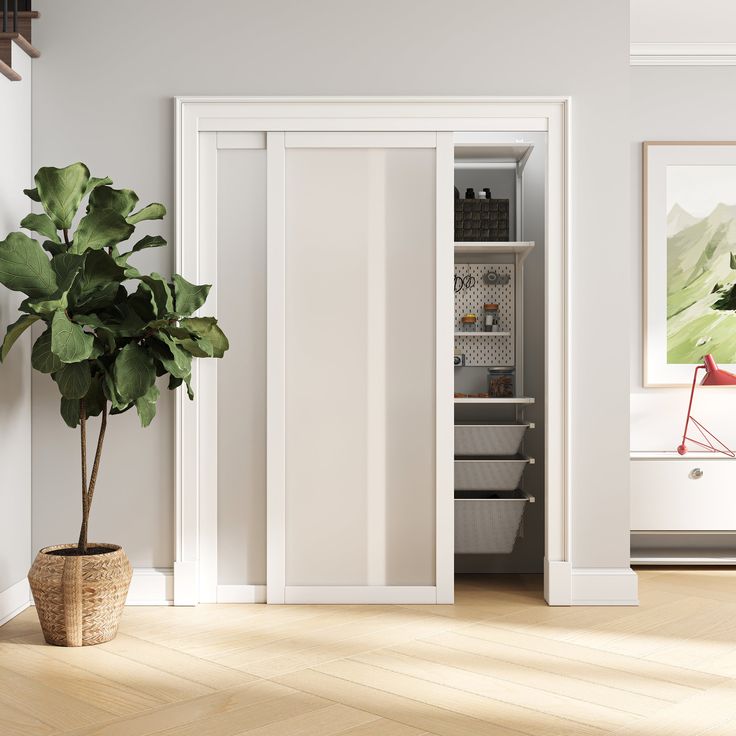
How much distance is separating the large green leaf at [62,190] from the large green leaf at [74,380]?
1.88 feet

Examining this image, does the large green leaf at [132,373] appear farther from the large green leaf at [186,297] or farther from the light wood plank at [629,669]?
the light wood plank at [629,669]

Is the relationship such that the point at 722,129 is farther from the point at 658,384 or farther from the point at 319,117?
the point at 319,117

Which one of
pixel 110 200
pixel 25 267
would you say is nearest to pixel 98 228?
pixel 110 200

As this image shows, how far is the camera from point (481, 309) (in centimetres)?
444

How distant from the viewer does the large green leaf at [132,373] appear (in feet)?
9.60

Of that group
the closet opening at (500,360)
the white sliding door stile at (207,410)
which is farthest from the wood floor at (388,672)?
the closet opening at (500,360)

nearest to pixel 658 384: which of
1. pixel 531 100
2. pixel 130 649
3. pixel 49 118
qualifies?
pixel 531 100

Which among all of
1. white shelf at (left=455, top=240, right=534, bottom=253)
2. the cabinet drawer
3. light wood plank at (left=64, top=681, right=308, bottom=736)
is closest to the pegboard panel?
white shelf at (left=455, top=240, right=534, bottom=253)

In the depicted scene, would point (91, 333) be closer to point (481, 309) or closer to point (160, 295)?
point (160, 295)

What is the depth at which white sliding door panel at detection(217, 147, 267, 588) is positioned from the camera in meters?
3.64

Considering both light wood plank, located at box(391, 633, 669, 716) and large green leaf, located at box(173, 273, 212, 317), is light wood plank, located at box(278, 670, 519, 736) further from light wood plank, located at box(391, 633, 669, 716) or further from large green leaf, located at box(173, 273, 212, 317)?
large green leaf, located at box(173, 273, 212, 317)

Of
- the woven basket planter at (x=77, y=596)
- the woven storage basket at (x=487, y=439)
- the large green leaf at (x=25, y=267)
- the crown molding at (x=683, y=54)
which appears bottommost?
the woven basket planter at (x=77, y=596)

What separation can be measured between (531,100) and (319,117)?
0.92 meters

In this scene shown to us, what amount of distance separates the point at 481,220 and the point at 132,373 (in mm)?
2038
